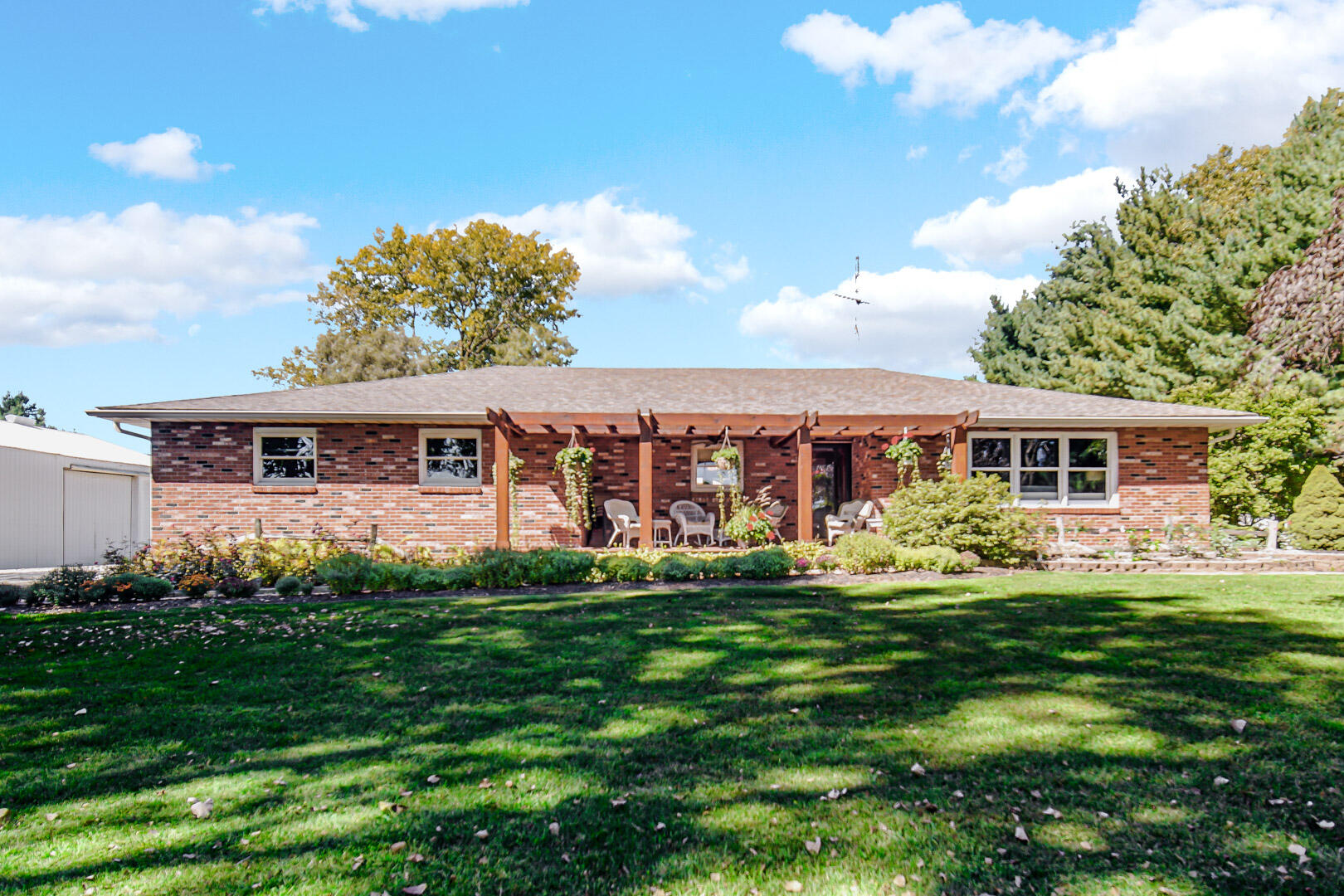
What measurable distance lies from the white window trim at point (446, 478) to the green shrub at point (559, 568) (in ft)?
16.3

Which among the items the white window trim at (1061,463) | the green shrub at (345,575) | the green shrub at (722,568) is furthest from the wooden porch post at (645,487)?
the white window trim at (1061,463)

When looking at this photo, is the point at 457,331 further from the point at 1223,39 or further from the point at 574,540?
the point at 1223,39

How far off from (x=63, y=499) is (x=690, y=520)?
15.3 meters

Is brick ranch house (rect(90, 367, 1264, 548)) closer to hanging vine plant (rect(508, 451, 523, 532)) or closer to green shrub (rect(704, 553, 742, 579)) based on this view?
hanging vine plant (rect(508, 451, 523, 532))

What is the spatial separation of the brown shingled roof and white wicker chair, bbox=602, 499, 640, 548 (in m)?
1.91

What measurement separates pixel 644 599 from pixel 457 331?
2617 cm

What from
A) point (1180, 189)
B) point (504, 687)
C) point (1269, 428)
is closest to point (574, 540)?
point (504, 687)

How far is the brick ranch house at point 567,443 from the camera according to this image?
13492mm

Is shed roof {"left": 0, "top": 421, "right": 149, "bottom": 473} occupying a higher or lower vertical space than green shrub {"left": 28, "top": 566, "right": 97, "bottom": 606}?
higher

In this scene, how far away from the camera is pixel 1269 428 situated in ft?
53.0

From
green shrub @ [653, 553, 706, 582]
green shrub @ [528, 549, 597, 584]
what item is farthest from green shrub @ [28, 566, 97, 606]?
green shrub @ [653, 553, 706, 582]

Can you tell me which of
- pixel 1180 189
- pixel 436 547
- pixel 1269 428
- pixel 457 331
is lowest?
pixel 436 547

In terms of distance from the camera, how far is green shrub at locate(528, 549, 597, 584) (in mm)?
9758

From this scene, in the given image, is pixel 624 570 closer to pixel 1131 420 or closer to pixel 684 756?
pixel 684 756
